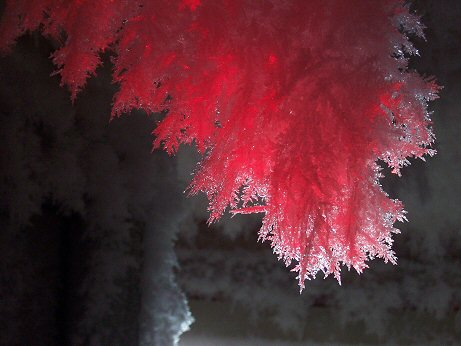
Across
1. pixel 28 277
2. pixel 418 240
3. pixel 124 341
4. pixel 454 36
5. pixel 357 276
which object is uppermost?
pixel 454 36

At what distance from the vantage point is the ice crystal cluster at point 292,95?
0.48 metres

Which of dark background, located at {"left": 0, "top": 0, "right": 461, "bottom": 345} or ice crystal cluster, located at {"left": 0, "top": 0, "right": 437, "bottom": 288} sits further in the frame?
dark background, located at {"left": 0, "top": 0, "right": 461, "bottom": 345}

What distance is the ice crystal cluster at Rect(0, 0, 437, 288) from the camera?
1.58 feet

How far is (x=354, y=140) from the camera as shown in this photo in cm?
48

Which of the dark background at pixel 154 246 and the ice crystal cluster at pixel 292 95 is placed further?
the dark background at pixel 154 246

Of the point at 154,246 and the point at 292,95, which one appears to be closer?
the point at 292,95

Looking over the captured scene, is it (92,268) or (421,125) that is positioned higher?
(421,125)

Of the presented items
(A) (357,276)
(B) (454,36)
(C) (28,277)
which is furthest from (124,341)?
(B) (454,36)

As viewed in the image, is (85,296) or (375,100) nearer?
(375,100)

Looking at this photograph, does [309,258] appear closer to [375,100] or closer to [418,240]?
[375,100]

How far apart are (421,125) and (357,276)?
39.2 inches

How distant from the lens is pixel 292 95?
490mm

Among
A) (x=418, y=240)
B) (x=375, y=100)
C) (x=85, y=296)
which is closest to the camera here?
(x=375, y=100)

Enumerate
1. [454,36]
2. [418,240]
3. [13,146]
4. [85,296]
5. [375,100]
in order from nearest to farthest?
[375,100] → [13,146] → [85,296] → [454,36] → [418,240]
